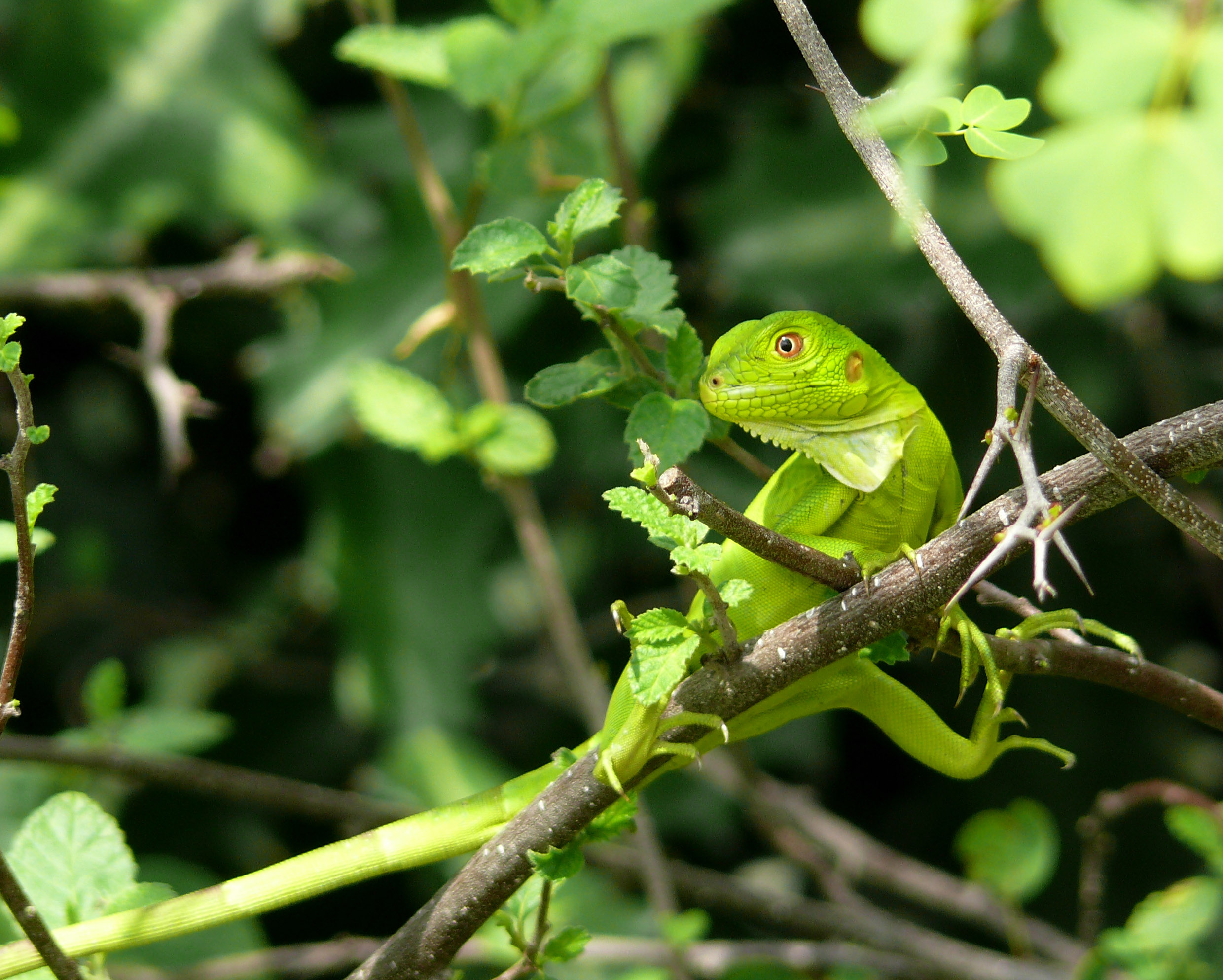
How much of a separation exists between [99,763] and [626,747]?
5.19 feet

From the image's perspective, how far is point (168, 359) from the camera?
400cm

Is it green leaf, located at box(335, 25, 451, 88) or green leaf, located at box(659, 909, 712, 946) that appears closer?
green leaf, located at box(659, 909, 712, 946)

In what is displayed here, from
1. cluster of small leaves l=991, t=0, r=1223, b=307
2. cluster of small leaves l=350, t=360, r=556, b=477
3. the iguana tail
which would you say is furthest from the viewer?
cluster of small leaves l=350, t=360, r=556, b=477

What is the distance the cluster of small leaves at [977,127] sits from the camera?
4.20 feet

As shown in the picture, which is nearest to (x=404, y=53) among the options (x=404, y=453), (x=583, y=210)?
(x=583, y=210)

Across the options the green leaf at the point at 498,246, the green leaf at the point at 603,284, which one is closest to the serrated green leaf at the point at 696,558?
the green leaf at the point at 603,284

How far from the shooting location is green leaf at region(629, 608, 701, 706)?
1.35 meters

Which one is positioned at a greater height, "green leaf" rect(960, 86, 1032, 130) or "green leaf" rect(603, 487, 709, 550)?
"green leaf" rect(960, 86, 1032, 130)

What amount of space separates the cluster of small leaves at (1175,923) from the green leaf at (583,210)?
1.80 meters

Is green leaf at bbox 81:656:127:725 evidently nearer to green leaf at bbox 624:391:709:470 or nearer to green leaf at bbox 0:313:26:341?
green leaf at bbox 0:313:26:341

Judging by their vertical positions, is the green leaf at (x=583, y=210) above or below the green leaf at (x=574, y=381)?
above

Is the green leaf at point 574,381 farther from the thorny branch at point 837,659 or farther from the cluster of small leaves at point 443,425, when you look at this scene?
the cluster of small leaves at point 443,425

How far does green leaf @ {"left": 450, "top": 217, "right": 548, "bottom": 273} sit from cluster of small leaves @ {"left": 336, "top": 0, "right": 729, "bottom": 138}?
28.3 inches

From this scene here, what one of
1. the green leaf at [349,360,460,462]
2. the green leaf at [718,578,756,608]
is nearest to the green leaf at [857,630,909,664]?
the green leaf at [718,578,756,608]
